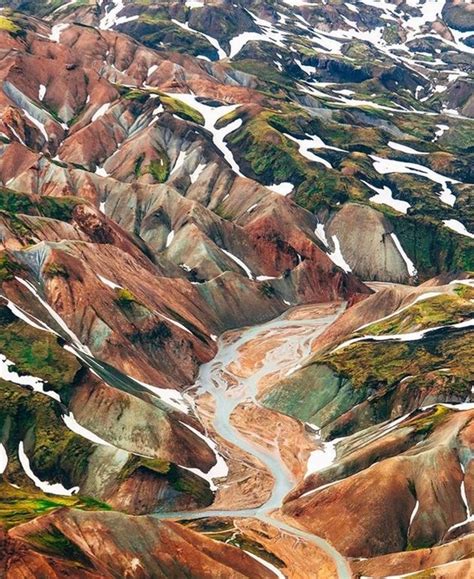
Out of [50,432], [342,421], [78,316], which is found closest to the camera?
[50,432]

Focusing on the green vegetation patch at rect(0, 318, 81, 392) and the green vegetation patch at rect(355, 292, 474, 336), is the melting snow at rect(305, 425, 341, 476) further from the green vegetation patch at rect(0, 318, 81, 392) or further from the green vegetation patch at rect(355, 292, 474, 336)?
the green vegetation patch at rect(0, 318, 81, 392)

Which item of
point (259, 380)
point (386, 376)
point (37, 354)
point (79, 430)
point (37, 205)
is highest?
point (37, 354)

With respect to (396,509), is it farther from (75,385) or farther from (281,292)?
(281,292)

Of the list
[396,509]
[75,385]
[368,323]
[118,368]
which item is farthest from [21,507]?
[368,323]

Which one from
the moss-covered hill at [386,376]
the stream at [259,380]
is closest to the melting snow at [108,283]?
the stream at [259,380]

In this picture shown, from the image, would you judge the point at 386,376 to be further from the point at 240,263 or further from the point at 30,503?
the point at 240,263

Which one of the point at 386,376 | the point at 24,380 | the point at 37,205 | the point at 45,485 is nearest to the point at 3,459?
the point at 45,485

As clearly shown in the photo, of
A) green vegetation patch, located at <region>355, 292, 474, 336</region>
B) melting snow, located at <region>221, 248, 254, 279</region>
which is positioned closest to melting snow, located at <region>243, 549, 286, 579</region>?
green vegetation patch, located at <region>355, 292, 474, 336</region>

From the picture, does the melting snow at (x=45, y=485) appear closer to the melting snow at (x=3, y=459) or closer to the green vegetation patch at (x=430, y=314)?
the melting snow at (x=3, y=459)
